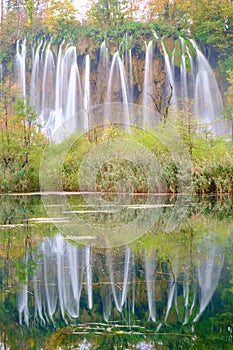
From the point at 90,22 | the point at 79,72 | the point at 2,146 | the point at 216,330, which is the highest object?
the point at 90,22

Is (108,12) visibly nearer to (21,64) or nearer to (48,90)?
(21,64)

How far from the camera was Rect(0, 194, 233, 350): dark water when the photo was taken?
13.5ft

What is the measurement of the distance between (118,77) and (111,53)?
220cm

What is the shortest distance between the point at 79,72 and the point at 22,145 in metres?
17.1

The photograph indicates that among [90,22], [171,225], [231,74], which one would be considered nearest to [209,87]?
[231,74]

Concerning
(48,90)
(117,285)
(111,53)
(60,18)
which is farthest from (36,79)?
(117,285)

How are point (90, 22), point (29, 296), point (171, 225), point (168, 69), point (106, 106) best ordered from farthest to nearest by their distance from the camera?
1. point (90, 22)
2. point (106, 106)
3. point (168, 69)
4. point (171, 225)
5. point (29, 296)

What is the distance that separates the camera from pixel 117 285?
564 centimetres

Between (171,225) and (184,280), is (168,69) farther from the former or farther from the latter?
(184,280)

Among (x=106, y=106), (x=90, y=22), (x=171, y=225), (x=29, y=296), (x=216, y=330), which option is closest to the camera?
(x=216, y=330)

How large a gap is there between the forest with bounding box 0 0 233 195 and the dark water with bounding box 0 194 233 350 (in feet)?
30.9

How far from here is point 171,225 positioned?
1061 cm

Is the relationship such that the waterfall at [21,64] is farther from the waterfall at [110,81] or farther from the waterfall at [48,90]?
the waterfall at [48,90]

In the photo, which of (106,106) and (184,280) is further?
(106,106)
